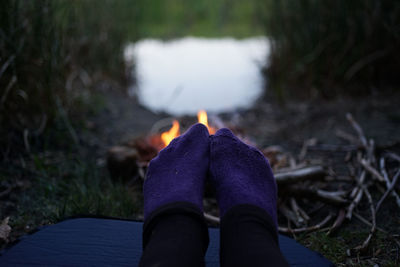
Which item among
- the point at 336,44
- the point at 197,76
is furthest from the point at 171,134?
the point at 197,76

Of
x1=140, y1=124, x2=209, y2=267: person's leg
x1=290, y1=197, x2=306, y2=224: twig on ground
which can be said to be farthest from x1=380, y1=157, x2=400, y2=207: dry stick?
Answer: x1=140, y1=124, x2=209, y2=267: person's leg

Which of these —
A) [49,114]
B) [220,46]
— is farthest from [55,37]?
[220,46]

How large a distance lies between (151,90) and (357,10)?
2042 millimetres

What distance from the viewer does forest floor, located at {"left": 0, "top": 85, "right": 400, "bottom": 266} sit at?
1167mm

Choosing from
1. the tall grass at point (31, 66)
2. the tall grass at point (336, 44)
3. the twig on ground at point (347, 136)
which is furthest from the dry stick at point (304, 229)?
the tall grass at point (336, 44)

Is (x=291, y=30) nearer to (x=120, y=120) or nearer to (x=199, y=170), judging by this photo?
(x=120, y=120)

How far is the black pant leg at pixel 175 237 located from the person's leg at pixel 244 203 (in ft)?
0.24

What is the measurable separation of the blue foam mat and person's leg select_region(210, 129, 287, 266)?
0.47 ft

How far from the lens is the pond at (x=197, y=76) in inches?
131

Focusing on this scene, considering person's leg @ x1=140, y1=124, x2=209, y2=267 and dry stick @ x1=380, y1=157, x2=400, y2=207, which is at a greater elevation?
person's leg @ x1=140, y1=124, x2=209, y2=267

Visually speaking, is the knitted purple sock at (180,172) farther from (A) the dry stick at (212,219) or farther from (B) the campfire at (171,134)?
(A) the dry stick at (212,219)

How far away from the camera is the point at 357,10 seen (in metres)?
2.30

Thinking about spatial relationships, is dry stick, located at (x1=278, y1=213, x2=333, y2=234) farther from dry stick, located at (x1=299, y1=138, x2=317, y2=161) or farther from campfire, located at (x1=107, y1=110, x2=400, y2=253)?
dry stick, located at (x1=299, y1=138, x2=317, y2=161)

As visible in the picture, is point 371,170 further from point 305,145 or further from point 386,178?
point 305,145
